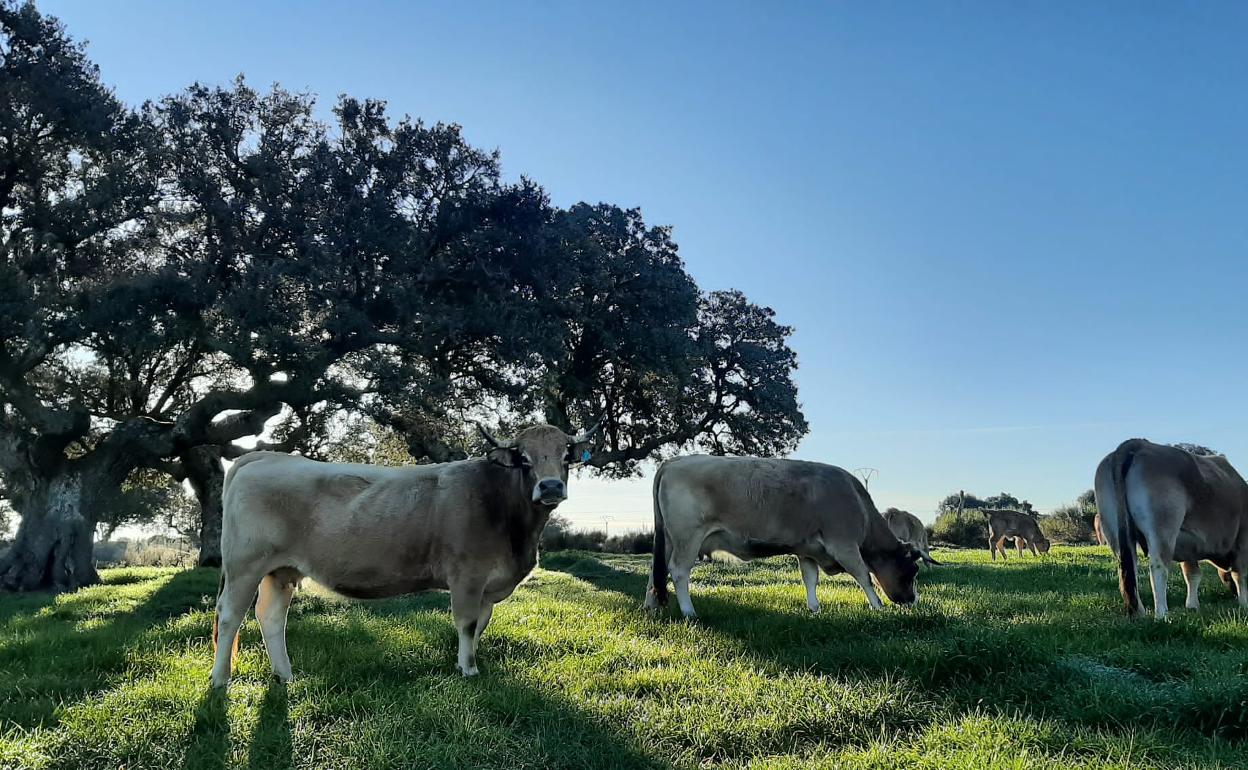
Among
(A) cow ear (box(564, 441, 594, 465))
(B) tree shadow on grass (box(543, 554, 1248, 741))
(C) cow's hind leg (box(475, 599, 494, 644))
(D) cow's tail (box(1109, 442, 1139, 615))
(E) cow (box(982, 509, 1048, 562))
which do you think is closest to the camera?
(B) tree shadow on grass (box(543, 554, 1248, 741))

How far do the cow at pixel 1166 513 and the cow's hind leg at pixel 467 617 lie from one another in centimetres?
597

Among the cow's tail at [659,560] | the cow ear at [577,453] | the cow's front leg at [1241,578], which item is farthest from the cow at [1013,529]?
the cow ear at [577,453]

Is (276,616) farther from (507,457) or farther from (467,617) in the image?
(507,457)

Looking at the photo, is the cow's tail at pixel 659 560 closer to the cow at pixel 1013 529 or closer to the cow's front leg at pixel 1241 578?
the cow's front leg at pixel 1241 578

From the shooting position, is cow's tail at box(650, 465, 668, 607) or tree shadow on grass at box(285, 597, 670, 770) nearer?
tree shadow on grass at box(285, 597, 670, 770)

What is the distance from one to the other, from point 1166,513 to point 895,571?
3311 mm

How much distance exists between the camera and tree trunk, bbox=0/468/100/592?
1859 centimetres

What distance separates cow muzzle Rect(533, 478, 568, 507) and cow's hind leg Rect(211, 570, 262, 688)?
2.42m

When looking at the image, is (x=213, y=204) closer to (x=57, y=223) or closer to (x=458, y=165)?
(x=57, y=223)

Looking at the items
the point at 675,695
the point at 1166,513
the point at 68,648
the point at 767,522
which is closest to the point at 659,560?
the point at 767,522

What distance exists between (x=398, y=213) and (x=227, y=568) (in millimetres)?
15980

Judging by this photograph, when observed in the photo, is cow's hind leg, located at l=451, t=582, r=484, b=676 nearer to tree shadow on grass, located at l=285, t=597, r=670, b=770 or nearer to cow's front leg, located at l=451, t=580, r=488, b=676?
cow's front leg, located at l=451, t=580, r=488, b=676

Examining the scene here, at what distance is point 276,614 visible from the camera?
643 centimetres

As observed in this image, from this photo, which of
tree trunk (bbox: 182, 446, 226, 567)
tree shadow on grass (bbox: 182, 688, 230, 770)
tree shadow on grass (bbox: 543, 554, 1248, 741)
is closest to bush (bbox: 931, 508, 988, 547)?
tree shadow on grass (bbox: 543, 554, 1248, 741)
